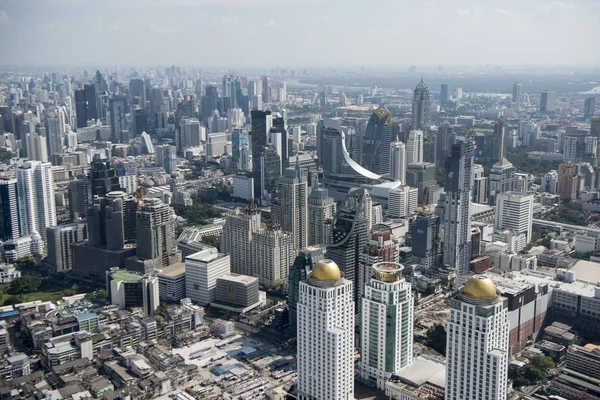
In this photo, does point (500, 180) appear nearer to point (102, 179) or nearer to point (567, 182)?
point (567, 182)

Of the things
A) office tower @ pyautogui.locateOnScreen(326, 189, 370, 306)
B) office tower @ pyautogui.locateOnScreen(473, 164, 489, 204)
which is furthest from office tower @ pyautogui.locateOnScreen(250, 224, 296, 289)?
office tower @ pyautogui.locateOnScreen(473, 164, 489, 204)

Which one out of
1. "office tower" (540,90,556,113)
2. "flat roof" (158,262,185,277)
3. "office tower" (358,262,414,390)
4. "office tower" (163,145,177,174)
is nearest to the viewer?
"office tower" (358,262,414,390)

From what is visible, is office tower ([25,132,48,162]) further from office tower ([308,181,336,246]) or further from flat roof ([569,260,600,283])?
flat roof ([569,260,600,283])

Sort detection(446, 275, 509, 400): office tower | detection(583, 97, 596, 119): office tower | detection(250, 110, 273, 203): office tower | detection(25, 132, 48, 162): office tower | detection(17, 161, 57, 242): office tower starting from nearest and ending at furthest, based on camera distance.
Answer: detection(446, 275, 509, 400): office tower, detection(17, 161, 57, 242): office tower, detection(250, 110, 273, 203): office tower, detection(25, 132, 48, 162): office tower, detection(583, 97, 596, 119): office tower

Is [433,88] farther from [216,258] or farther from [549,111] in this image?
[216,258]

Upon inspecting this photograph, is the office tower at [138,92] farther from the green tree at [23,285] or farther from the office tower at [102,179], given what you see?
the green tree at [23,285]

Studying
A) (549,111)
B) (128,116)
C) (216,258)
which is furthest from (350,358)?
(549,111)

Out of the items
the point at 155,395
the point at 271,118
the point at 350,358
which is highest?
the point at 271,118

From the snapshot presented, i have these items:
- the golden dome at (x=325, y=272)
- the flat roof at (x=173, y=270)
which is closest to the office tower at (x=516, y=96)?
the flat roof at (x=173, y=270)
